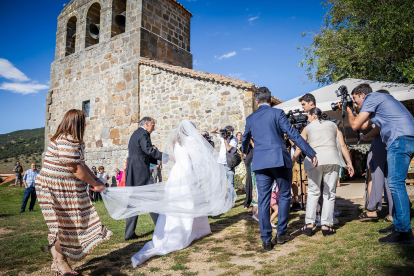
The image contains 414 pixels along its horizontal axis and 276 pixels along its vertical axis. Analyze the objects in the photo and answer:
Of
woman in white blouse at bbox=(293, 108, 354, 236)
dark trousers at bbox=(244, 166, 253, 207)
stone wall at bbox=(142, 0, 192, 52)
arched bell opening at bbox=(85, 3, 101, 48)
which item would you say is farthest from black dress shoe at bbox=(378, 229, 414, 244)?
arched bell opening at bbox=(85, 3, 101, 48)

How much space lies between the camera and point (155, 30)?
1355 cm

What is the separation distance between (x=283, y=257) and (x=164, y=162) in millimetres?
2138

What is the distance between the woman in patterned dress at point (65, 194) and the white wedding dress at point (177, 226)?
676mm

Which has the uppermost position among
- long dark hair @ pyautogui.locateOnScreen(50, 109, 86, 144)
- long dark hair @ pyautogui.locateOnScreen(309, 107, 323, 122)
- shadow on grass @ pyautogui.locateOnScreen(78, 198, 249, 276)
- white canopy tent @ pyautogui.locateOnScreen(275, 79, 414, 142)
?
white canopy tent @ pyautogui.locateOnScreen(275, 79, 414, 142)

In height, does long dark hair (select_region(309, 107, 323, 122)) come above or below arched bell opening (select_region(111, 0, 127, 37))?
below

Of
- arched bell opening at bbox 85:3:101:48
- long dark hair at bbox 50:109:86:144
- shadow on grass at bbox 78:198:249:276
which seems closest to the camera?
long dark hair at bbox 50:109:86:144

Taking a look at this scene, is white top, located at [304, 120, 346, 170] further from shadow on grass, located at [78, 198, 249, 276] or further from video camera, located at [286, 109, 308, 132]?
shadow on grass, located at [78, 198, 249, 276]

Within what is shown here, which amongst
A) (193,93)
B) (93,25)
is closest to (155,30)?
Answer: (93,25)

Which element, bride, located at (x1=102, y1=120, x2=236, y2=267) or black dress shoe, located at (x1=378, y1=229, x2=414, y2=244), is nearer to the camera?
black dress shoe, located at (x1=378, y1=229, x2=414, y2=244)

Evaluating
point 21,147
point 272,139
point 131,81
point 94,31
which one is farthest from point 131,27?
A: point 21,147

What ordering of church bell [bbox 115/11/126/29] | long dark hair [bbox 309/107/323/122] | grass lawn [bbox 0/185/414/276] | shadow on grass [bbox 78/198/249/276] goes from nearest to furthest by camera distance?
grass lawn [bbox 0/185/414/276] < shadow on grass [bbox 78/198/249/276] < long dark hair [bbox 309/107/323/122] < church bell [bbox 115/11/126/29]

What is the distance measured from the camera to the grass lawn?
2.63 metres

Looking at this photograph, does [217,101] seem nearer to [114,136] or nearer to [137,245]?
[114,136]

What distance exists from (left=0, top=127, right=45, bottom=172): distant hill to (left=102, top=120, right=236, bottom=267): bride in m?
43.8
